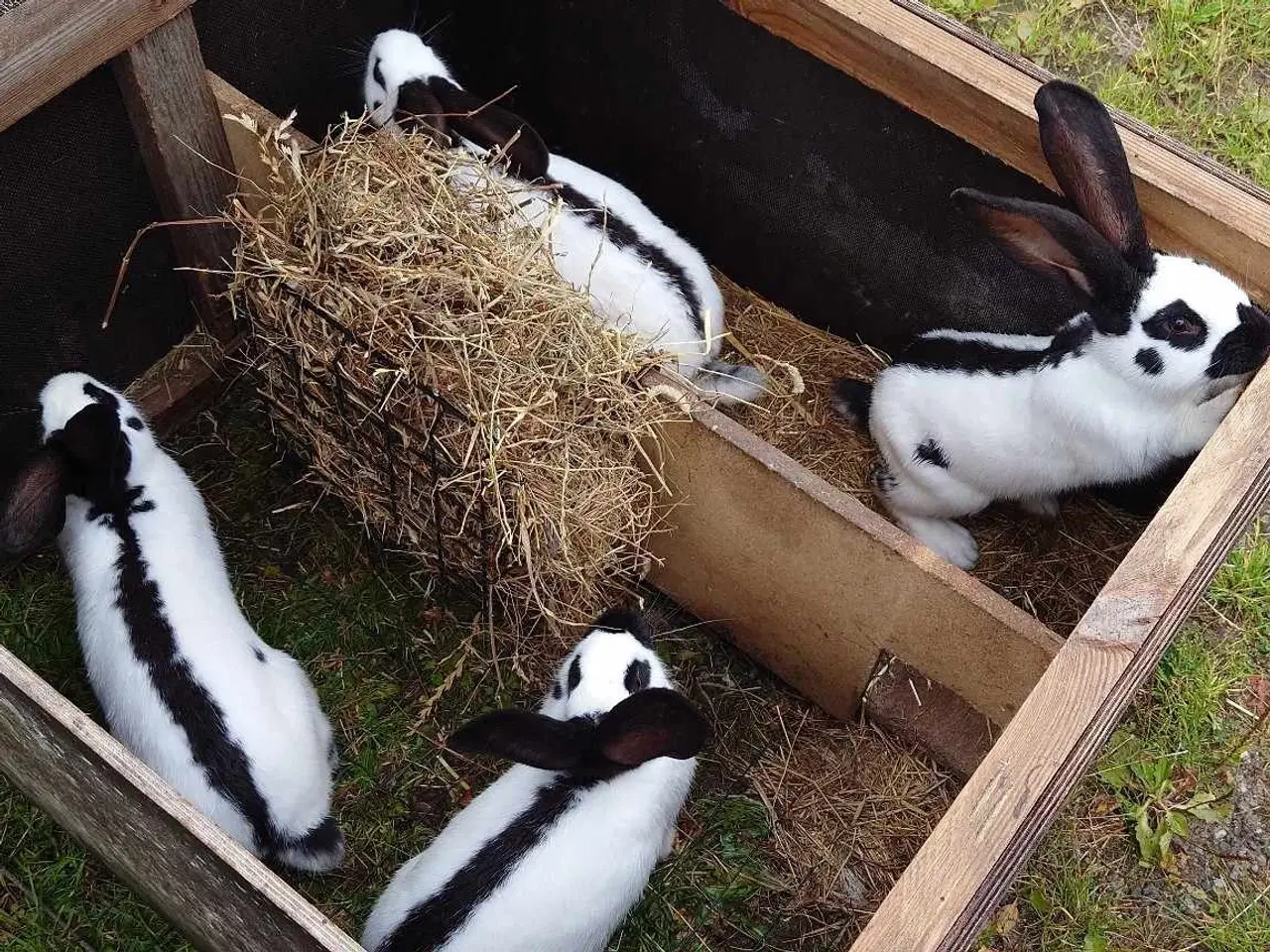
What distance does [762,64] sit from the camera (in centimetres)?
346

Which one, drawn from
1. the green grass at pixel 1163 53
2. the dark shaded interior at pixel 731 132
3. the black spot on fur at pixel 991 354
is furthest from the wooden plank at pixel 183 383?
the green grass at pixel 1163 53

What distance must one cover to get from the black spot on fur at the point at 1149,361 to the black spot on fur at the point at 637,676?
1.33 meters

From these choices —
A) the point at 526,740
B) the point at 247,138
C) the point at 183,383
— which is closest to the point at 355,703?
the point at 526,740

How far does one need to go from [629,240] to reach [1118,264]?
1.20 metres

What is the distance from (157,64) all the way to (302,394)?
0.83 meters

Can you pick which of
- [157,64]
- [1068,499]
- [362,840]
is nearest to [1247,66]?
[1068,499]

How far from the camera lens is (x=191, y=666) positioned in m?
2.71

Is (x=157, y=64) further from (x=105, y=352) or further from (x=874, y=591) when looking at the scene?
(x=874, y=591)

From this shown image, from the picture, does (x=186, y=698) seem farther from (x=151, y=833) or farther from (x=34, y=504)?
(x=34, y=504)

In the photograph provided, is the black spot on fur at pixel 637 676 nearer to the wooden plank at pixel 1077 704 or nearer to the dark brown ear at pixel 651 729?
the dark brown ear at pixel 651 729

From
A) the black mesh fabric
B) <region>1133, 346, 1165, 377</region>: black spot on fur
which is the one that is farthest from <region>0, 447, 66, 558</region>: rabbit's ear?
<region>1133, 346, 1165, 377</region>: black spot on fur

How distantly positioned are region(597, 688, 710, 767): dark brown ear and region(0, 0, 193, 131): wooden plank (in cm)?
182

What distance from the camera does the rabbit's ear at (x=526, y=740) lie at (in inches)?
98.0

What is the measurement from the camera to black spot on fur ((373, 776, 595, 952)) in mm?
2418
